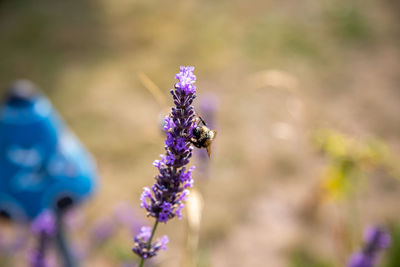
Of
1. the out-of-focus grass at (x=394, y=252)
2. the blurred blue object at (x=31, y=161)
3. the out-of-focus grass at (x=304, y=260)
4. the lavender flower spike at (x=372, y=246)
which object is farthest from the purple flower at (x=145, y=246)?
the out-of-focus grass at (x=304, y=260)

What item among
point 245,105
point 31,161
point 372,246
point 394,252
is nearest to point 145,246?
point 372,246

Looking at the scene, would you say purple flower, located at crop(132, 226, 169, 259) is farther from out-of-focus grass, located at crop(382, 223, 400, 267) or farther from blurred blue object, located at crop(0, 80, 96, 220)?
out-of-focus grass, located at crop(382, 223, 400, 267)

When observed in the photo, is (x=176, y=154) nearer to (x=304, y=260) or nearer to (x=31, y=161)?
(x=31, y=161)

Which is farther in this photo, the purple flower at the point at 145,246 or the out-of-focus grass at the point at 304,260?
the out-of-focus grass at the point at 304,260

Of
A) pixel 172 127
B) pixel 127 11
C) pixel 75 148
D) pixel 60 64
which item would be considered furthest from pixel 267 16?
pixel 172 127

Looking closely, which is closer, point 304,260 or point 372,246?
point 372,246

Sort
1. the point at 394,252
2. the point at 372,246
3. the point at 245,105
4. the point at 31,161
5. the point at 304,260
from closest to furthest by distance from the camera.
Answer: the point at 372,246 < the point at 31,161 < the point at 394,252 < the point at 304,260 < the point at 245,105

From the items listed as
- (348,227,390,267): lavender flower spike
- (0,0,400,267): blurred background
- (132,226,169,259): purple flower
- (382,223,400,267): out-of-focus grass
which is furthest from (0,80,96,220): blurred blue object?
(382,223,400,267): out-of-focus grass

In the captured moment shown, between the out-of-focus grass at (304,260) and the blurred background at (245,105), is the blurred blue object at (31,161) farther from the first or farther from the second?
the out-of-focus grass at (304,260)
